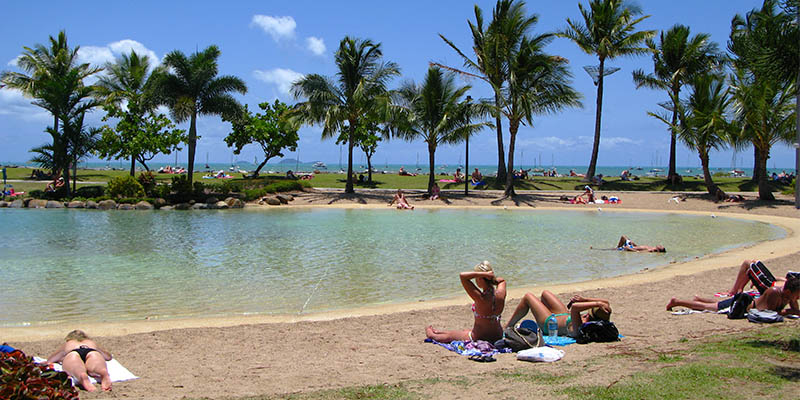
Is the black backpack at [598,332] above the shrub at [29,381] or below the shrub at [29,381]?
below

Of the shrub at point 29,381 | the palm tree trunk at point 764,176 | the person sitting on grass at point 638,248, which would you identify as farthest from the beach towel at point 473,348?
the palm tree trunk at point 764,176

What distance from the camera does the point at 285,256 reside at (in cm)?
1545

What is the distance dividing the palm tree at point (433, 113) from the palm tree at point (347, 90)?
5.09 feet

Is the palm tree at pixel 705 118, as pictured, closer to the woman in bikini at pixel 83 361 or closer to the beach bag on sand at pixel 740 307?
the beach bag on sand at pixel 740 307

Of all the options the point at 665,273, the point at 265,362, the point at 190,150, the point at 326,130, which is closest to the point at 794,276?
the point at 665,273

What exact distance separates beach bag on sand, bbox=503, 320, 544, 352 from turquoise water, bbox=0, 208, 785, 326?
3717 millimetres

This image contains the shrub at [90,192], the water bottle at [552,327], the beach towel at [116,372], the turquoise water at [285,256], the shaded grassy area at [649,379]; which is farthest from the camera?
the shrub at [90,192]

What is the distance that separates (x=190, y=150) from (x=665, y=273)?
88.2 ft

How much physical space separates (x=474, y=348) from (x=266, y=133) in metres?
38.4

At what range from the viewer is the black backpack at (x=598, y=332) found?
24.2 feet

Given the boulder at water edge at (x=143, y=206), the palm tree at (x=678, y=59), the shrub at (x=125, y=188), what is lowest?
the boulder at water edge at (x=143, y=206)

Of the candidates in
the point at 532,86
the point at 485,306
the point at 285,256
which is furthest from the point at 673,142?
the point at 485,306

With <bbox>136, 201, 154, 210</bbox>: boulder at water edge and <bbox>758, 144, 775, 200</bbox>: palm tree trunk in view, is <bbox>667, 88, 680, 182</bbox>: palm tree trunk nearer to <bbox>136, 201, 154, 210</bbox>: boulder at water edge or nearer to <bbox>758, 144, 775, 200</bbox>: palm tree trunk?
<bbox>758, 144, 775, 200</bbox>: palm tree trunk

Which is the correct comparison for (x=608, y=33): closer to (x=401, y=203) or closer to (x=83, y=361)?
(x=401, y=203)
